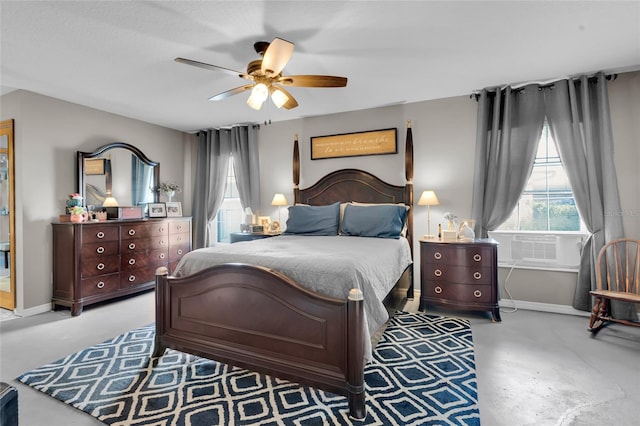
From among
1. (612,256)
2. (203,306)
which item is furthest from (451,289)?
(203,306)

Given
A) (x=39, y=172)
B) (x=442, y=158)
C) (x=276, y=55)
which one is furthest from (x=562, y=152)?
(x=39, y=172)

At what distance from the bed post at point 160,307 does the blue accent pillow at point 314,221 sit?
1765 millimetres

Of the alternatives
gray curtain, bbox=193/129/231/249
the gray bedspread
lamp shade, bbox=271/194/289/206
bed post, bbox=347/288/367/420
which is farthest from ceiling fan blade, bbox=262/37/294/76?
gray curtain, bbox=193/129/231/249

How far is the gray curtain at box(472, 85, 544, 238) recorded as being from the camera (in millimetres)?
3561

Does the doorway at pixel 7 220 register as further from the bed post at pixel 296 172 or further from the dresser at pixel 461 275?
the dresser at pixel 461 275

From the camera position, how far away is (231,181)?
550 cm

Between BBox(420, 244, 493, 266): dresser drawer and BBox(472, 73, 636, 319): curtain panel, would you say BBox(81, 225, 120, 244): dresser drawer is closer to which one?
BBox(420, 244, 493, 266): dresser drawer

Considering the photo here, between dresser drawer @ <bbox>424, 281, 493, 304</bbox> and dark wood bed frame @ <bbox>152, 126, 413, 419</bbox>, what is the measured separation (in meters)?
1.92

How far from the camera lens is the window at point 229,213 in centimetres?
546

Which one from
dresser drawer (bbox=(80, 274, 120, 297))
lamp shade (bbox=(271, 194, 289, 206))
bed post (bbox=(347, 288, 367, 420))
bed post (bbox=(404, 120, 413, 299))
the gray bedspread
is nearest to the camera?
bed post (bbox=(347, 288, 367, 420))

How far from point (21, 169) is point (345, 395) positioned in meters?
4.12

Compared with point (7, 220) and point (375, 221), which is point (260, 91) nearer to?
point (375, 221)

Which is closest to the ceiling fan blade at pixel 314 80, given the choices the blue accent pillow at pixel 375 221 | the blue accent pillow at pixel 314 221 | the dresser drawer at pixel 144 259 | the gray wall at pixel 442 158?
the blue accent pillow at pixel 375 221

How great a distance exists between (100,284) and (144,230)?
2.78 feet
